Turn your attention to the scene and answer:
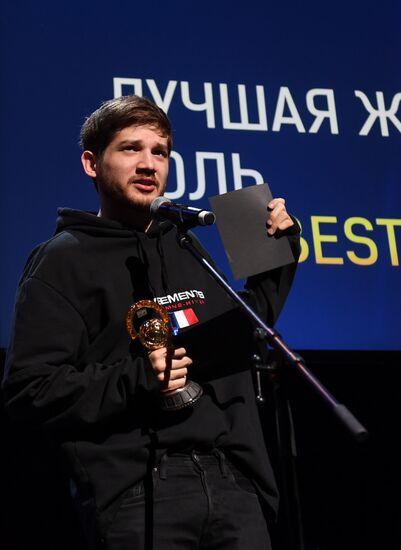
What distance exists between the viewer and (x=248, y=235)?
6.08 feet

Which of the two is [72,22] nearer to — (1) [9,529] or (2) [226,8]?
(2) [226,8]

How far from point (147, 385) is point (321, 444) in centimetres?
173

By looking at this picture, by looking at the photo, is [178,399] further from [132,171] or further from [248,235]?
[132,171]

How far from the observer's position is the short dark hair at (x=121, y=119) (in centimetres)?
206

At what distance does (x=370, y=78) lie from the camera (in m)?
3.30

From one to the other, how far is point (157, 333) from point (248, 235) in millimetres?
309

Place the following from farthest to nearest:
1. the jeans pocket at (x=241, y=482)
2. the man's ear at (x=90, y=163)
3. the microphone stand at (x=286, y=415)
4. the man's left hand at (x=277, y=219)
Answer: the man's ear at (x=90, y=163)
the man's left hand at (x=277, y=219)
the jeans pocket at (x=241, y=482)
the microphone stand at (x=286, y=415)

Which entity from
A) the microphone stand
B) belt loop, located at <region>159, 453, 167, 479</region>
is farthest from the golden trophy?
the microphone stand

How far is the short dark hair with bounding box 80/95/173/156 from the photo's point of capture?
2057 millimetres

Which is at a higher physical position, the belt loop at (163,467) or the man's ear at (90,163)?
the man's ear at (90,163)

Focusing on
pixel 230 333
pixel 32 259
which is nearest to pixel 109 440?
pixel 230 333

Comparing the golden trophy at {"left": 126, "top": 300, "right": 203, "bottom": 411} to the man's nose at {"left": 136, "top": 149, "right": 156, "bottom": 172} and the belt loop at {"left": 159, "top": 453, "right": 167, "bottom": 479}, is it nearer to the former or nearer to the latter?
the belt loop at {"left": 159, "top": 453, "right": 167, "bottom": 479}

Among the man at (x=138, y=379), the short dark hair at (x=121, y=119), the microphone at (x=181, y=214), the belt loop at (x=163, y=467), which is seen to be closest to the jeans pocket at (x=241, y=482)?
the man at (x=138, y=379)

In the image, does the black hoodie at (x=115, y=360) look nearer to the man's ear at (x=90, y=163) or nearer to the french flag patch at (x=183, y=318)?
the french flag patch at (x=183, y=318)
